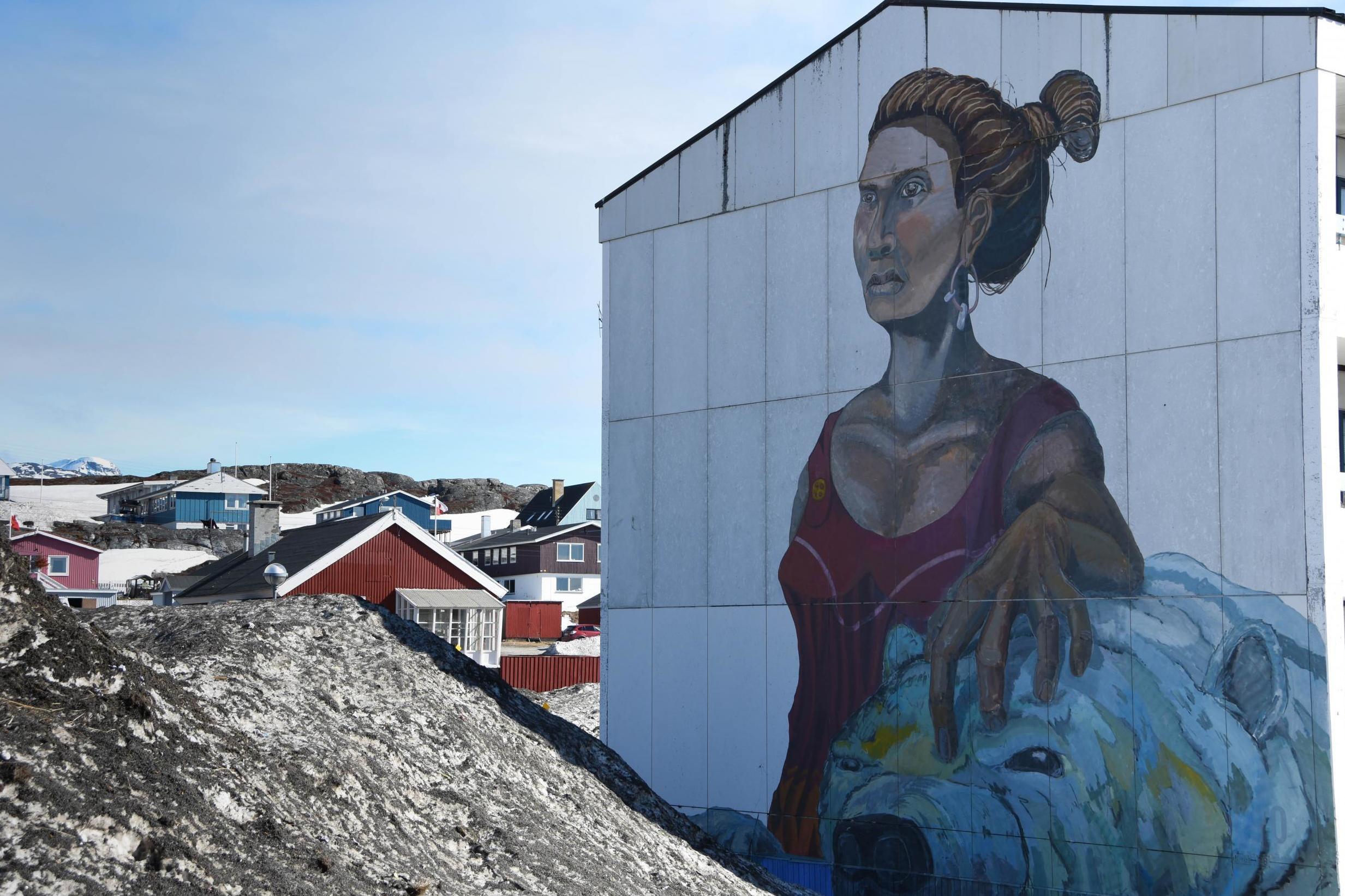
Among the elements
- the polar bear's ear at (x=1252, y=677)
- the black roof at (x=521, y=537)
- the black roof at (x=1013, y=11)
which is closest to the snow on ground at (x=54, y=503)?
the black roof at (x=521, y=537)

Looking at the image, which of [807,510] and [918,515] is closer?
[918,515]

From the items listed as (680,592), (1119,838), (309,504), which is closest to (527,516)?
(309,504)

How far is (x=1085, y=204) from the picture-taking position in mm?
13195

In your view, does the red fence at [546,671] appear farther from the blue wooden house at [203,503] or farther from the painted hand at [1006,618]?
the blue wooden house at [203,503]

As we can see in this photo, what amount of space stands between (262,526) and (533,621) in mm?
18235

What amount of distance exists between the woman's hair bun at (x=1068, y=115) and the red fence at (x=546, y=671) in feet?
78.1

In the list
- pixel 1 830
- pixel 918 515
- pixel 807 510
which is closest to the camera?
pixel 1 830

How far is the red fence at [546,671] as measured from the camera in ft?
114

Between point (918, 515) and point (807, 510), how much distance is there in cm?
163

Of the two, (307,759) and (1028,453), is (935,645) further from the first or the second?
(307,759)

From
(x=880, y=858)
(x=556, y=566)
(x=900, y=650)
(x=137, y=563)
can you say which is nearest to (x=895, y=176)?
(x=900, y=650)

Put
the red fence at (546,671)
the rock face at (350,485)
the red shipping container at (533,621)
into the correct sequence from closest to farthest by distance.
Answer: the red fence at (546,671) → the red shipping container at (533,621) → the rock face at (350,485)

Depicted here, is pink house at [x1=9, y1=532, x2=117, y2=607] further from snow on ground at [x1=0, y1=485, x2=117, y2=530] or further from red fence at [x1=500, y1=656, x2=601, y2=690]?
red fence at [x1=500, y1=656, x2=601, y2=690]

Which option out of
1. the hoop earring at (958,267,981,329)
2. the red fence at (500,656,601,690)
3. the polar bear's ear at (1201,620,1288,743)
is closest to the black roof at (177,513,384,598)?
the red fence at (500,656,601,690)
